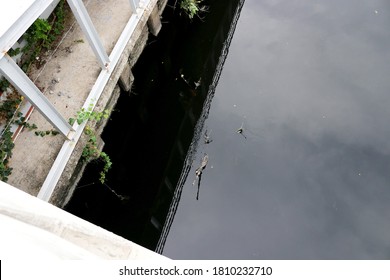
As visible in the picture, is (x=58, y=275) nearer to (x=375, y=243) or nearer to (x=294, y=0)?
(x=375, y=243)

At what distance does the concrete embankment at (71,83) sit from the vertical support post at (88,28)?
0.31 metres

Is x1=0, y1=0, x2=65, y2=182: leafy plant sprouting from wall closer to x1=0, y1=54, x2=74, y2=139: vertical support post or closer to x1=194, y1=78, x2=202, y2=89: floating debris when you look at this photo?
x1=0, y1=54, x2=74, y2=139: vertical support post

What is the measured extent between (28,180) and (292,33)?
5.50 metres

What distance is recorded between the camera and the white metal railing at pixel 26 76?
287cm

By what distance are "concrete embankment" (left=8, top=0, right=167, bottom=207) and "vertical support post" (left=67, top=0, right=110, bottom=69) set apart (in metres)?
0.31

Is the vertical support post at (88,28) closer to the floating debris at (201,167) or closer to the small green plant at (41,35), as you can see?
the small green plant at (41,35)

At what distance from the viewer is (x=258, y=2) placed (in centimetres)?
713

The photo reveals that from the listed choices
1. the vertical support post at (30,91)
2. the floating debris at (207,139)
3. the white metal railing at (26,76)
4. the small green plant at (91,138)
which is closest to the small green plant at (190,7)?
the white metal railing at (26,76)

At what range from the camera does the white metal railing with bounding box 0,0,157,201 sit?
2.87 meters

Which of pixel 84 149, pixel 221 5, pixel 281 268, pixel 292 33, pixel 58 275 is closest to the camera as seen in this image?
pixel 58 275

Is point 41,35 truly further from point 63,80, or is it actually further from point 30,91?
point 30,91

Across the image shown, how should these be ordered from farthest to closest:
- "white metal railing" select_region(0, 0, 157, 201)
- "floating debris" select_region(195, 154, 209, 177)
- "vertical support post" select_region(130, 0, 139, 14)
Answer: "floating debris" select_region(195, 154, 209, 177), "vertical support post" select_region(130, 0, 139, 14), "white metal railing" select_region(0, 0, 157, 201)

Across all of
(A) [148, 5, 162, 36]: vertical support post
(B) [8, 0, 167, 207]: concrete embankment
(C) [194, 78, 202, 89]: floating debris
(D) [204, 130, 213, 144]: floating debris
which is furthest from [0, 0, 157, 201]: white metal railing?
(D) [204, 130, 213, 144]: floating debris

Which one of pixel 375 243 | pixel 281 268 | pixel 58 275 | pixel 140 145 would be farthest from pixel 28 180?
pixel 375 243
